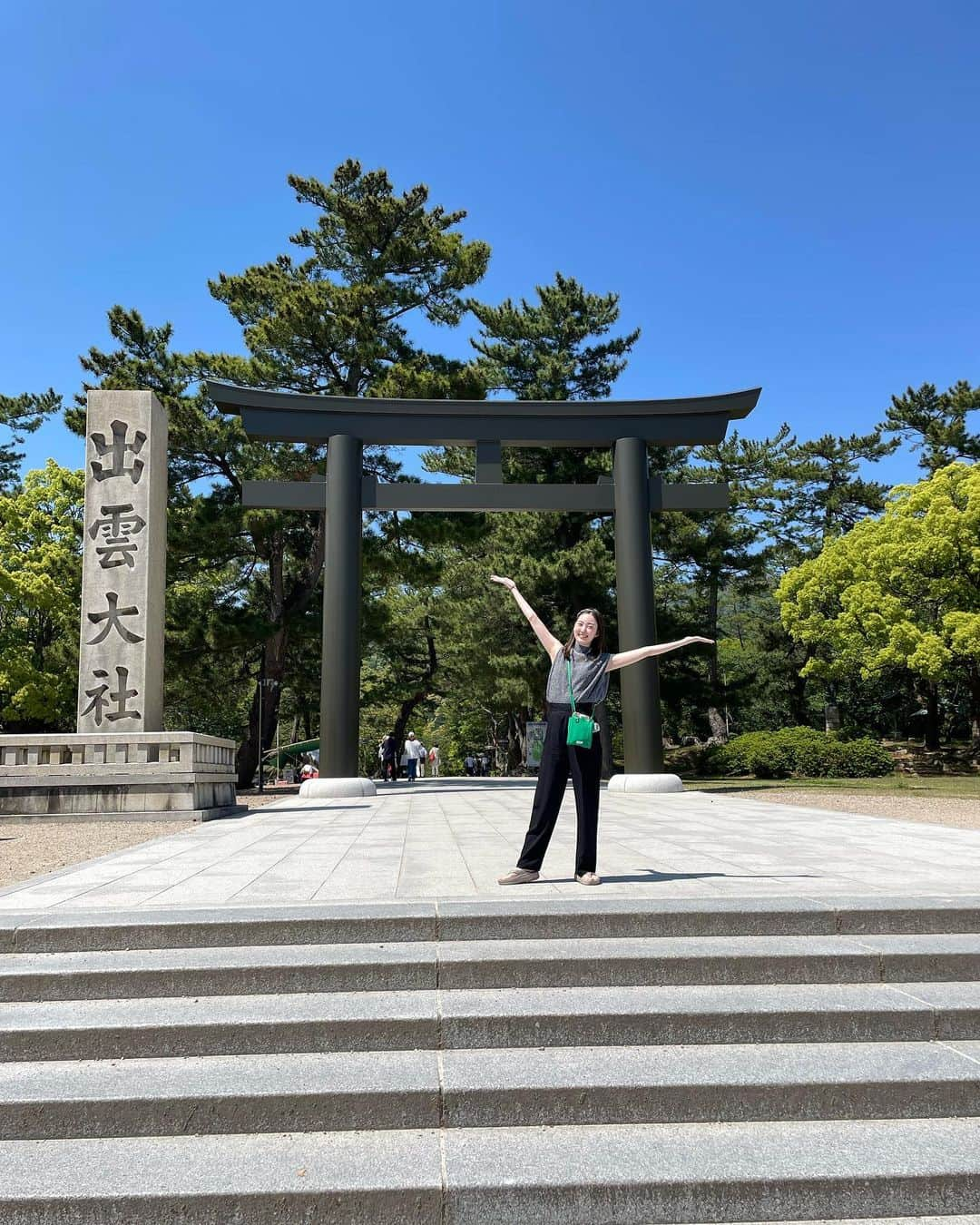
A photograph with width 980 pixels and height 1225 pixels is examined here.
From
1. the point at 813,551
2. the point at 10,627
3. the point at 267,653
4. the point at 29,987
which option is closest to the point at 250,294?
the point at 267,653

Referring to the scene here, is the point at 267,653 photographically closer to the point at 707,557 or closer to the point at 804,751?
the point at 804,751

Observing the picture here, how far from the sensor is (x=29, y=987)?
386cm

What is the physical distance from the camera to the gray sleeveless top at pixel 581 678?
16.8 feet

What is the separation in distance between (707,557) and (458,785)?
1593 cm

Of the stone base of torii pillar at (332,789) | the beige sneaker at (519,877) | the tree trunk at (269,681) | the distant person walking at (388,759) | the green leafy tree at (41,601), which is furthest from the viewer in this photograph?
the distant person walking at (388,759)

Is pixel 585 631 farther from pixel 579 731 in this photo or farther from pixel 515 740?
pixel 515 740

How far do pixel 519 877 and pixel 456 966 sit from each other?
1399 mm

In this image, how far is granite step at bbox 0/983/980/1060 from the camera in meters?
3.50

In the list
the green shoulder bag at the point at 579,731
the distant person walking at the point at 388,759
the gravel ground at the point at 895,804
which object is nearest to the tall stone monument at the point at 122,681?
the green shoulder bag at the point at 579,731

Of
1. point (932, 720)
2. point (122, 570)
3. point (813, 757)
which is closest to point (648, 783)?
point (122, 570)

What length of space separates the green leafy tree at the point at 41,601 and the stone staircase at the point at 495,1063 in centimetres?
2208

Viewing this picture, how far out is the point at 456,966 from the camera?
388 cm

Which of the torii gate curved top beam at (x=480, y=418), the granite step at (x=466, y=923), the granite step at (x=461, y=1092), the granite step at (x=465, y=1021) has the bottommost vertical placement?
the granite step at (x=461, y=1092)

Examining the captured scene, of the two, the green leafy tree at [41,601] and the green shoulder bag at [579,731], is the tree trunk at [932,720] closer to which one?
the green leafy tree at [41,601]
